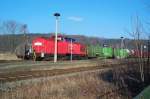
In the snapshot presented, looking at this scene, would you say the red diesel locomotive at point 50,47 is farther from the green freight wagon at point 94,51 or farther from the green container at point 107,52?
the green container at point 107,52

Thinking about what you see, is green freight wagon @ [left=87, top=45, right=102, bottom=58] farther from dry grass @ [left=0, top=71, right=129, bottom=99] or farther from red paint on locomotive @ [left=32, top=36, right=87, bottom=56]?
dry grass @ [left=0, top=71, right=129, bottom=99]

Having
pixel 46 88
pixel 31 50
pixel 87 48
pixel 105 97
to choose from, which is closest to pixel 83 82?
pixel 46 88

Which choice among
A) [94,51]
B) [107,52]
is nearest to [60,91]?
[94,51]

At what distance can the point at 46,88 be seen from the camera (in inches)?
596

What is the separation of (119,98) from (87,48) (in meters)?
45.9

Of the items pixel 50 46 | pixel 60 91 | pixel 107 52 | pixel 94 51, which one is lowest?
pixel 60 91

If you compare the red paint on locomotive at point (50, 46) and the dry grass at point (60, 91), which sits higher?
the red paint on locomotive at point (50, 46)

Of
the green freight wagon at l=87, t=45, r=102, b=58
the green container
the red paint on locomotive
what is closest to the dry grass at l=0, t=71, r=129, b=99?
the red paint on locomotive

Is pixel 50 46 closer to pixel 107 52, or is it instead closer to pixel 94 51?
pixel 94 51

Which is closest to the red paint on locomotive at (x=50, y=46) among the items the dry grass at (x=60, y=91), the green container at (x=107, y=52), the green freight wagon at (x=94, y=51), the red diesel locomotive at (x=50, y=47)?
the red diesel locomotive at (x=50, y=47)

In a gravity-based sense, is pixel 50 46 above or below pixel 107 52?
above

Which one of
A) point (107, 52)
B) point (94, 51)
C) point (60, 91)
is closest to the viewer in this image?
point (60, 91)

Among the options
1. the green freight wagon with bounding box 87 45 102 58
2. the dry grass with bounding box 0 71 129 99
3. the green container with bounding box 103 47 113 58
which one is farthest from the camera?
the green container with bounding box 103 47 113 58

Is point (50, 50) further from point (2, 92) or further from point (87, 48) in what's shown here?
point (2, 92)
